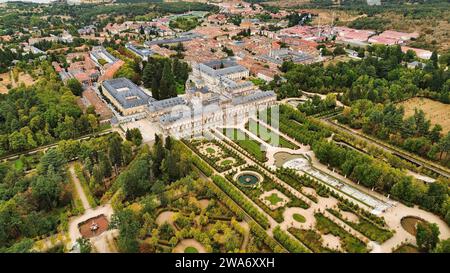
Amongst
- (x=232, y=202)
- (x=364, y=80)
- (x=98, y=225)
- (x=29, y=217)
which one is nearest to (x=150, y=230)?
(x=98, y=225)

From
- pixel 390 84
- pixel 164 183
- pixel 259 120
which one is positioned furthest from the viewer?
pixel 390 84

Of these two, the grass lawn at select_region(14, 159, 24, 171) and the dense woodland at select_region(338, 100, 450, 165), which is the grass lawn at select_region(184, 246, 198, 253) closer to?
the grass lawn at select_region(14, 159, 24, 171)

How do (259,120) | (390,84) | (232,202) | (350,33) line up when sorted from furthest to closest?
1. (350,33)
2. (390,84)
3. (259,120)
4. (232,202)

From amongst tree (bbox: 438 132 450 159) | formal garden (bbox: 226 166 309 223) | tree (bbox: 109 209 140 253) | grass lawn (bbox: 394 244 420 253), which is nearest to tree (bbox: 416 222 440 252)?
grass lawn (bbox: 394 244 420 253)

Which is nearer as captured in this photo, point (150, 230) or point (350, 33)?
point (150, 230)

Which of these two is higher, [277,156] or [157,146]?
[157,146]

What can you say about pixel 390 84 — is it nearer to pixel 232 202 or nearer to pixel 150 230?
pixel 232 202

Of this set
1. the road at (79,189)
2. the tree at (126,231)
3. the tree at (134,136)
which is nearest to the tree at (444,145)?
the tree at (126,231)
